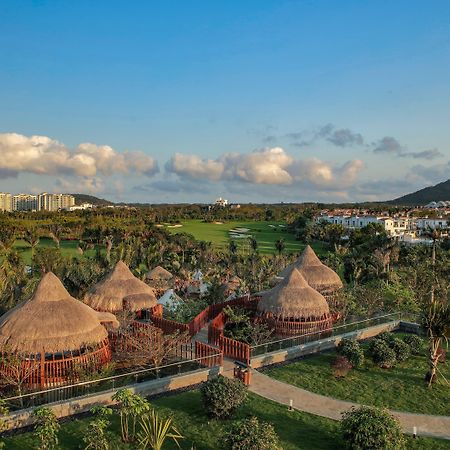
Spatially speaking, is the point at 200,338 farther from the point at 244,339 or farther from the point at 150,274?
the point at 150,274

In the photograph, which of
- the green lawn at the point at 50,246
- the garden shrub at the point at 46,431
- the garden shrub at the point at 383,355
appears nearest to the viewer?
the garden shrub at the point at 46,431

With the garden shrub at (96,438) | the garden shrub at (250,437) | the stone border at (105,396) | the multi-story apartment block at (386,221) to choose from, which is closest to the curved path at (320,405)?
the stone border at (105,396)

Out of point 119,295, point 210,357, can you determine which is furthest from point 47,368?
point 119,295

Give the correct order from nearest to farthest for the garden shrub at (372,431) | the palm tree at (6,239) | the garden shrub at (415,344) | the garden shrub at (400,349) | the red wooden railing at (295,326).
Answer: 1. the garden shrub at (372,431)
2. the garden shrub at (400,349)
3. the garden shrub at (415,344)
4. the red wooden railing at (295,326)
5. the palm tree at (6,239)

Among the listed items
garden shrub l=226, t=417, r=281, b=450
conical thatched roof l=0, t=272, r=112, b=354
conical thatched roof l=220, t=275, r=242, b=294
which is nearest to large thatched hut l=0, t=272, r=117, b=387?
conical thatched roof l=0, t=272, r=112, b=354

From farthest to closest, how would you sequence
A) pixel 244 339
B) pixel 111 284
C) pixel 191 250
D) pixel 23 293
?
pixel 191 250, pixel 23 293, pixel 111 284, pixel 244 339

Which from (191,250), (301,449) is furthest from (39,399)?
(191,250)

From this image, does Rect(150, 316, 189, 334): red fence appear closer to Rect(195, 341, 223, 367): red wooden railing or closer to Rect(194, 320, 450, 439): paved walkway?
Rect(195, 341, 223, 367): red wooden railing

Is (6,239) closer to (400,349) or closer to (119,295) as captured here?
(119,295)

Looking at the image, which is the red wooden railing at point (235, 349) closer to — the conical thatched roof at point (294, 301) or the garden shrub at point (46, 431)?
the conical thatched roof at point (294, 301)
